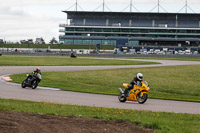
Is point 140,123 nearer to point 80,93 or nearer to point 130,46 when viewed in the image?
point 80,93

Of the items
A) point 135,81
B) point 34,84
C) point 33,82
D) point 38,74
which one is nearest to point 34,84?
point 34,84

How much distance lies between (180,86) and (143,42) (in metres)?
128

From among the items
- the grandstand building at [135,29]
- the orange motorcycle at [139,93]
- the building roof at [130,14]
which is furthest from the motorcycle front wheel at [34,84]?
the building roof at [130,14]

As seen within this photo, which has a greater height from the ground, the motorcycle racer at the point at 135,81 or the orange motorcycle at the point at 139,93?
the motorcycle racer at the point at 135,81

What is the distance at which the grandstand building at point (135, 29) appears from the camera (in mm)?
149625

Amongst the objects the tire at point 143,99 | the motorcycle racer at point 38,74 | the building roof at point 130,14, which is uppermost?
the building roof at point 130,14

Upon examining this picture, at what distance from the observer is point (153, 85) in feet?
88.1

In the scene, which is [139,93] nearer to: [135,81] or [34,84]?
[135,81]

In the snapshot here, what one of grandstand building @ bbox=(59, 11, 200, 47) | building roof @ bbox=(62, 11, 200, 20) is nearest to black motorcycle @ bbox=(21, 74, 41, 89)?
grandstand building @ bbox=(59, 11, 200, 47)

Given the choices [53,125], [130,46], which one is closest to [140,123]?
[53,125]

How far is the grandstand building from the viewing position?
150m

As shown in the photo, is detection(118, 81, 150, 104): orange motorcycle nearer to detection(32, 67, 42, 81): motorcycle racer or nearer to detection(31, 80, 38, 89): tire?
detection(32, 67, 42, 81): motorcycle racer

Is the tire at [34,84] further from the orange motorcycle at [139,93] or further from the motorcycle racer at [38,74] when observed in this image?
the orange motorcycle at [139,93]

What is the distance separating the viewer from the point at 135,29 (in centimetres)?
15150
